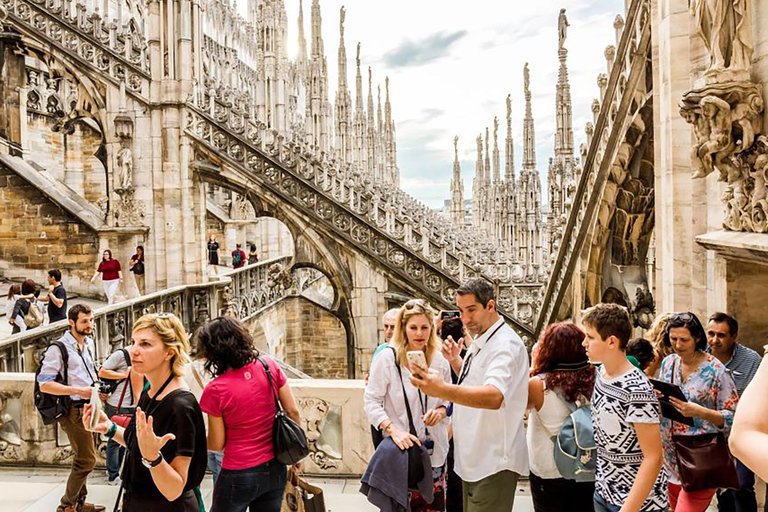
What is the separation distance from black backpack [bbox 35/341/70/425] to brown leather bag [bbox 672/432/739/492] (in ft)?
12.9

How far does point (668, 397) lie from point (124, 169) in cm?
1272

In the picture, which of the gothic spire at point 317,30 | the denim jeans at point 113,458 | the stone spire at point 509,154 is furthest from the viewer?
the gothic spire at point 317,30

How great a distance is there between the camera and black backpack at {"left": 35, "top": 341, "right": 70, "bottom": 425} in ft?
14.0

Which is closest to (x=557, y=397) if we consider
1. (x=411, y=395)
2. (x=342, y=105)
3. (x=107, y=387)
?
(x=411, y=395)

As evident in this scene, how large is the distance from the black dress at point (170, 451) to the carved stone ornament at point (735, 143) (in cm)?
370

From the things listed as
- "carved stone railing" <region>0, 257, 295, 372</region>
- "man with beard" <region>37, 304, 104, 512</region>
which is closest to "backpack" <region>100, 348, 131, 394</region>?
"man with beard" <region>37, 304, 104, 512</region>

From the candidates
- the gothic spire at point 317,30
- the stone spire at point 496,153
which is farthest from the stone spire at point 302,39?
the stone spire at point 496,153

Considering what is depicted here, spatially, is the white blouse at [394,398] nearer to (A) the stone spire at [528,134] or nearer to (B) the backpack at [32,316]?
(B) the backpack at [32,316]

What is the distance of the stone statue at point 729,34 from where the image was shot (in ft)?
13.5

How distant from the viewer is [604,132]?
8.91 m

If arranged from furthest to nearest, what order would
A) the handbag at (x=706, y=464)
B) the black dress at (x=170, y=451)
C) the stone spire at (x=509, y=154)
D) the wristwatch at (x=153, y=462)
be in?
1. the stone spire at (x=509, y=154)
2. the handbag at (x=706, y=464)
3. the black dress at (x=170, y=451)
4. the wristwatch at (x=153, y=462)

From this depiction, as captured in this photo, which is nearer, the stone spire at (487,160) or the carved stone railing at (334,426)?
the carved stone railing at (334,426)

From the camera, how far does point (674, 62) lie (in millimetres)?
5504

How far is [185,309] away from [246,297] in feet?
10.4
